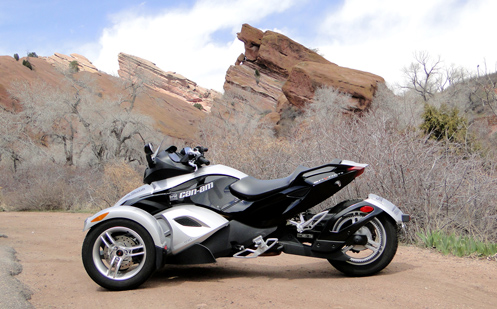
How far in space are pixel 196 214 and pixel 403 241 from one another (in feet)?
12.3

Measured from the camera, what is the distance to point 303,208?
15.3ft

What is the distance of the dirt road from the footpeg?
28 centimetres

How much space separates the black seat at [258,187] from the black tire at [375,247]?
27.5 inches

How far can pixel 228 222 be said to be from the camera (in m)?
4.66

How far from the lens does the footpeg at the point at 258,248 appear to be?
15.0 ft

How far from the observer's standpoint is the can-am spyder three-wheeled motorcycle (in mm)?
4457

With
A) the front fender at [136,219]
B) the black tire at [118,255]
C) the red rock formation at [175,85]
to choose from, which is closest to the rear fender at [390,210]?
the front fender at [136,219]

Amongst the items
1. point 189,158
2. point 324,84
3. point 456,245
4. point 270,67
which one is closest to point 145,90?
point 324,84

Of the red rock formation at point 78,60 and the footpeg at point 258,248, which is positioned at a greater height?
the red rock formation at point 78,60

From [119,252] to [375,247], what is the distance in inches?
102

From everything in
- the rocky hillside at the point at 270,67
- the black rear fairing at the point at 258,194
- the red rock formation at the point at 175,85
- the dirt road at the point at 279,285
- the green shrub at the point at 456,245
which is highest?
the red rock formation at the point at 175,85

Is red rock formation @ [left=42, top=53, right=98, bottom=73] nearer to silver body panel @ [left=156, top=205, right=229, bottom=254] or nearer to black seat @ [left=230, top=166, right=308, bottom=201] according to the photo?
silver body panel @ [left=156, top=205, right=229, bottom=254]

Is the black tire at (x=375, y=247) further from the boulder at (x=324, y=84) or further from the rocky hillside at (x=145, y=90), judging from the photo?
the boulder at (x=324, y=84)

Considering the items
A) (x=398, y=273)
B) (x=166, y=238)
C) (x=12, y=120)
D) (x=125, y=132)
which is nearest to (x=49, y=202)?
(x=166, y=238)
